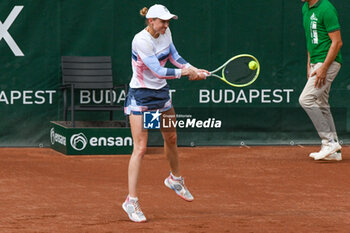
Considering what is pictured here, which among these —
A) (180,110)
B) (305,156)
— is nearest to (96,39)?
(180,110)

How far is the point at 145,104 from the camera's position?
5.63 meters

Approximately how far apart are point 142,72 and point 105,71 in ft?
12.2

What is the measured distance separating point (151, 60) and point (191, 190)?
1765 mm

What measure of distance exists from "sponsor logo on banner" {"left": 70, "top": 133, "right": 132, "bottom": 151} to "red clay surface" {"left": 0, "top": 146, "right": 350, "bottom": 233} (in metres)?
0.15

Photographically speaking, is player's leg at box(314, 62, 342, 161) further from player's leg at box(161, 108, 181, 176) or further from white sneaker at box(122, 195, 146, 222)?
white sneaker at box(122, 195, 146, 222)

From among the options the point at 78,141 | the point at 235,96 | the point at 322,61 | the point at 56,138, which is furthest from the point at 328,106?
the point at 56,138

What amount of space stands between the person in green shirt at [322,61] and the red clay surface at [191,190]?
1.23ft

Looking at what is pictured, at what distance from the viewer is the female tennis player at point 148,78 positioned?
540cm

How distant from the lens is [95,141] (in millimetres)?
8719

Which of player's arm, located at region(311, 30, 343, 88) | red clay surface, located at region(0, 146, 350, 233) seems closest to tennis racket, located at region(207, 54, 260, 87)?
red clay surface, located at region(0, 146, 350, 233)

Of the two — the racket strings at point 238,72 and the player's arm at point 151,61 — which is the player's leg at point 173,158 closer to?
the player's arm at point 151,61

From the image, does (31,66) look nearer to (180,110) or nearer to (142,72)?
(180,110)

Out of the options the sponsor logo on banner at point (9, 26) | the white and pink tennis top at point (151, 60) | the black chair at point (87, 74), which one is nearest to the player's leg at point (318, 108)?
the black chair at point (87, 74)

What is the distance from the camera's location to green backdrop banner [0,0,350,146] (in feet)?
30.4
